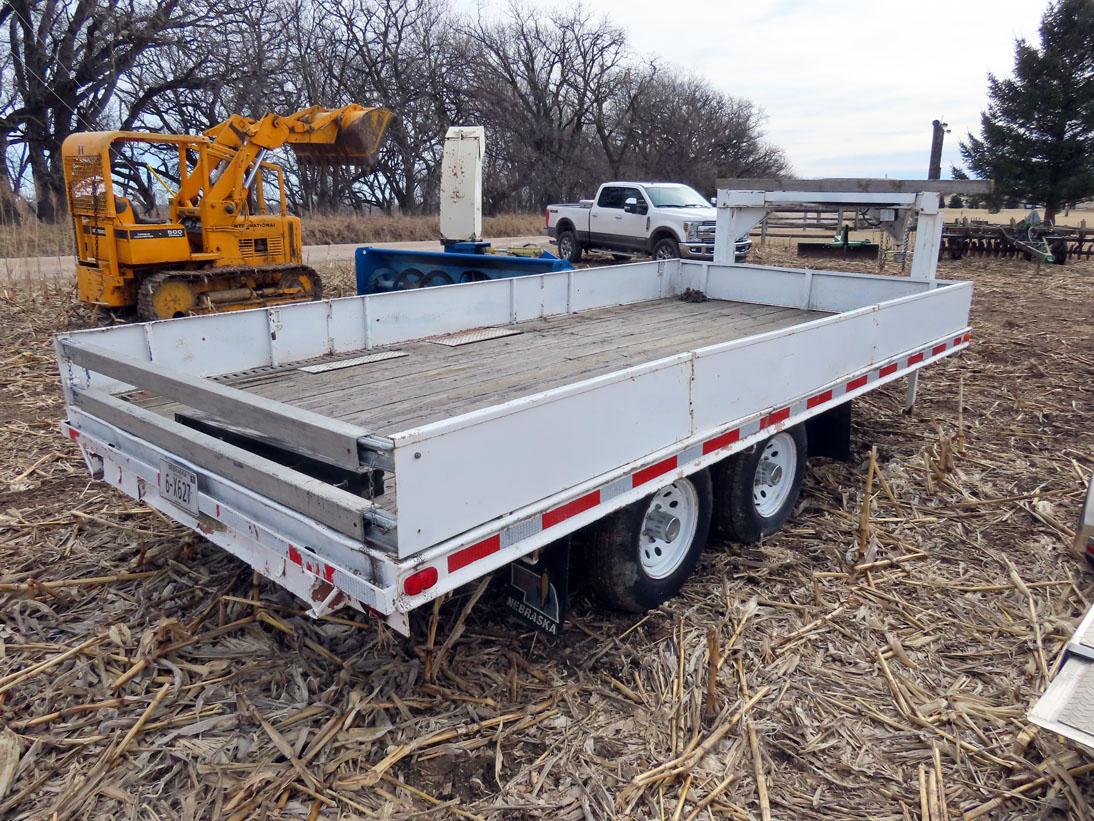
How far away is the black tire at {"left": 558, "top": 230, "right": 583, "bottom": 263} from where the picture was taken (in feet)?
70.2

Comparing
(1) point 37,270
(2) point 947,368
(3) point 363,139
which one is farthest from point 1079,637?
(1) point 37,270

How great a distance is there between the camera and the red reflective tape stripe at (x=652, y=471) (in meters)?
3.68

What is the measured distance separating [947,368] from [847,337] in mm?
5250

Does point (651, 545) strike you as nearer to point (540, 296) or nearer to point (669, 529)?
point (669, 529)

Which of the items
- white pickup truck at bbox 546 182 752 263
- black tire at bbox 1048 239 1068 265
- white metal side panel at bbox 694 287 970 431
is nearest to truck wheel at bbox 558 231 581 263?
white pickup truck at bbox 546 182 752 263

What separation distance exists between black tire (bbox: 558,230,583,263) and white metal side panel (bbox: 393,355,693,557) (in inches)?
709

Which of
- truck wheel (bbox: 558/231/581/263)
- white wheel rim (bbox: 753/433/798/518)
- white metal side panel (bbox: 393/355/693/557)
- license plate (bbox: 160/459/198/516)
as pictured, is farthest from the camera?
truck wheel (bbox: 558/231/581/263)

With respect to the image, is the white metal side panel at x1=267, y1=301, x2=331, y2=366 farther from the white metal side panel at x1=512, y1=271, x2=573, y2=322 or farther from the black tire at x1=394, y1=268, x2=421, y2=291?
the black tire at x1=394, y1=268, x2=421, y2=291

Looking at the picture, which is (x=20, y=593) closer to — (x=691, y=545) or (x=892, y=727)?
(x=691, y=545)

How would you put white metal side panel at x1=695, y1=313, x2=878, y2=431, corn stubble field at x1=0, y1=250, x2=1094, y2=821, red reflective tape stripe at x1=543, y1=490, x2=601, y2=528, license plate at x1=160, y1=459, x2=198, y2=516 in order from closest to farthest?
corn stubble field at x1=0, y1=250, x2=1094, y2=821 < red reflective tape stripe at x1=543, y1=490, x2=601, y2=528 < license plate at x1=160, y1=459, x2=198, y2=516 < white metal side panel at x1=695, y1=313, x2=878, y2=431

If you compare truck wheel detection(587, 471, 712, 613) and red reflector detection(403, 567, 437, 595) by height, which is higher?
red reflector detection(403, 567, 437, 595)

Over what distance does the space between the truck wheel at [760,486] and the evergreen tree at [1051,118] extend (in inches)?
1258

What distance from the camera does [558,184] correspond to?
45.3 m

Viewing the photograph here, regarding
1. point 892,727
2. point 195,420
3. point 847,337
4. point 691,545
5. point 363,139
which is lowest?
point 892,727
